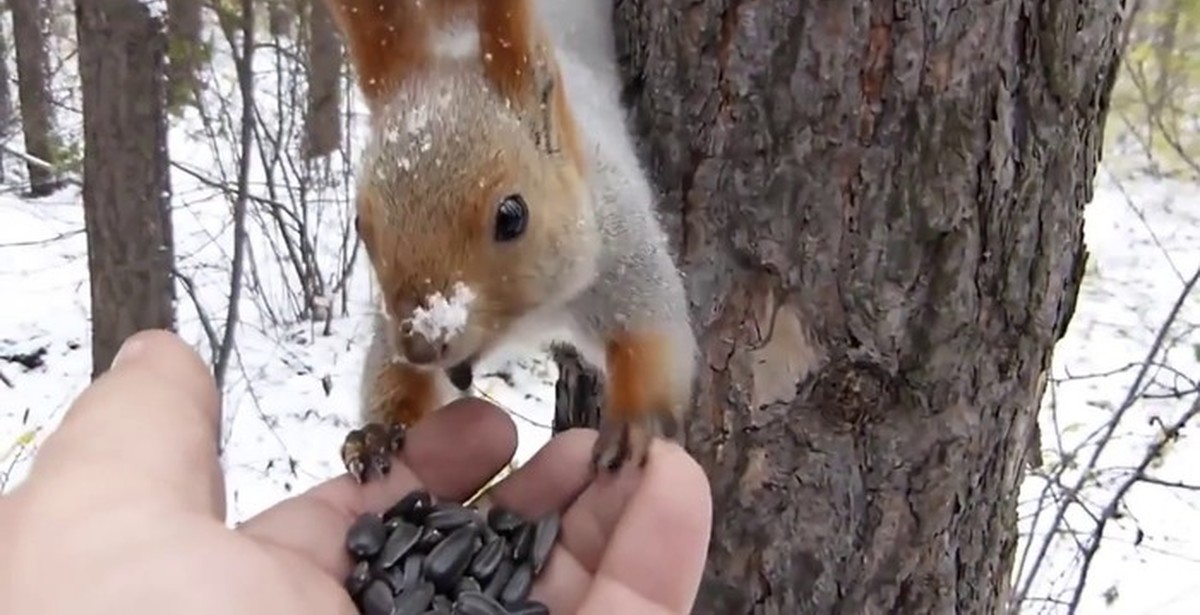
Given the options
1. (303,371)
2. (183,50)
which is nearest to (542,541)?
(183,50)

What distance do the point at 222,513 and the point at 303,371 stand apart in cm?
285

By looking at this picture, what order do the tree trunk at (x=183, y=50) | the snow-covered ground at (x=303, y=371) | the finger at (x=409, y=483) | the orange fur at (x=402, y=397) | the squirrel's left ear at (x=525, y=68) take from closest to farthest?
the squirrel's left ear at (x=525, y=68) → the finger at (x=409, y=483) → the orange fur at (x=402, y=397) → the tree trunk at (x=183, y=50) → the snow-covered ground at (x=303, y=371)

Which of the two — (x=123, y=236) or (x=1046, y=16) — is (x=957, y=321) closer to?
Answer: (x=1046, y=16)

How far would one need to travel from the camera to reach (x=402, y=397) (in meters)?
1.30

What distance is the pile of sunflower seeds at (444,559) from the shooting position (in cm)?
110

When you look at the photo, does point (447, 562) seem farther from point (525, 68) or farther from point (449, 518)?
point (525, 68)

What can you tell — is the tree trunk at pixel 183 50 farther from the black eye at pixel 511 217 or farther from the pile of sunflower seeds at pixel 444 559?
the black eye at pixel 511 217

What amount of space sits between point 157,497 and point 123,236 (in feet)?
6.04

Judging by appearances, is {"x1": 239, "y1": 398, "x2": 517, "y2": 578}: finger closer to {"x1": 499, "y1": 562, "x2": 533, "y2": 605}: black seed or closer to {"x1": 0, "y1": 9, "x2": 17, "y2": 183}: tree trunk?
{"x1": 499, "y1": 562, "x2": 533, "y2": 605}: black seed

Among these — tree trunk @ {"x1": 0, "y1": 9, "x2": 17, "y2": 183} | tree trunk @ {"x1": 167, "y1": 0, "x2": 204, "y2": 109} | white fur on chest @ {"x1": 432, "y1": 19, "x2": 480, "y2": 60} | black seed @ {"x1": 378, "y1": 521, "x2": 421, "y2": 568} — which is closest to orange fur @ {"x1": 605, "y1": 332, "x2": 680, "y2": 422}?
black seed @ {"x1": 378, "y1": 521, "x2": 421, "y2": 568}

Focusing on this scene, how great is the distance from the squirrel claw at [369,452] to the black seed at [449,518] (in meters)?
0.08

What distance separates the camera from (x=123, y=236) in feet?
8.80

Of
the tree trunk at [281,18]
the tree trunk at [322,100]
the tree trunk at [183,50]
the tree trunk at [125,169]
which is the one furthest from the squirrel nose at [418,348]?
the tree trunk at [281,18]

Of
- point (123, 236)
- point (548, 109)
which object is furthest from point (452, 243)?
point (123, 236)
